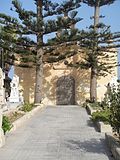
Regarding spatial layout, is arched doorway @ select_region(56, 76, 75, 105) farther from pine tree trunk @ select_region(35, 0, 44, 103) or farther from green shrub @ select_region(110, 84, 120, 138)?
green shrub @ select_region(110, 84, 120, 138)

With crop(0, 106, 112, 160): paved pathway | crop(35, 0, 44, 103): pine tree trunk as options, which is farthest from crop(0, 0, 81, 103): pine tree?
crop(0, 106, 112, 160): paved pathway

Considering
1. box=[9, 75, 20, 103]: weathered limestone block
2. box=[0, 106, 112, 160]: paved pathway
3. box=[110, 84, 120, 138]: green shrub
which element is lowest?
box=[0, 106, 112, 160]: paved pathway

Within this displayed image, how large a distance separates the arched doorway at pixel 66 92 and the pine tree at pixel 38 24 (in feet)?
11.0

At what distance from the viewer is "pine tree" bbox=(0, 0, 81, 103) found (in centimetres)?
2531

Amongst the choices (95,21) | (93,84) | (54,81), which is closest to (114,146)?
(93,84)

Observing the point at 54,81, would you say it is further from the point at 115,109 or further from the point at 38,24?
the point at 115,109

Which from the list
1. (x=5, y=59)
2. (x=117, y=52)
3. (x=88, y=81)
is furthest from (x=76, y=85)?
(x=5, y=59)

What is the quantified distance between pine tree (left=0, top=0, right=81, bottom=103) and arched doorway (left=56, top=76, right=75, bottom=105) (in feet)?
11.0

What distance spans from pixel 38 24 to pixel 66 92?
6782mm

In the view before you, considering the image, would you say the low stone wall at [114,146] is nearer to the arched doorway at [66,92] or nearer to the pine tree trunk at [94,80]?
the pine tree trunk at [94,80]

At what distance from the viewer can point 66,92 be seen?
2992 centimetres

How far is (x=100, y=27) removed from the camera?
2772 cm

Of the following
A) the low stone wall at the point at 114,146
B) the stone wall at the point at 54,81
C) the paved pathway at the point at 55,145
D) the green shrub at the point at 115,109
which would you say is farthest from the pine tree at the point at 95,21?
the green shrub at the point at 115,109

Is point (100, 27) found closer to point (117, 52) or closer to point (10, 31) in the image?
point (117, 52)
